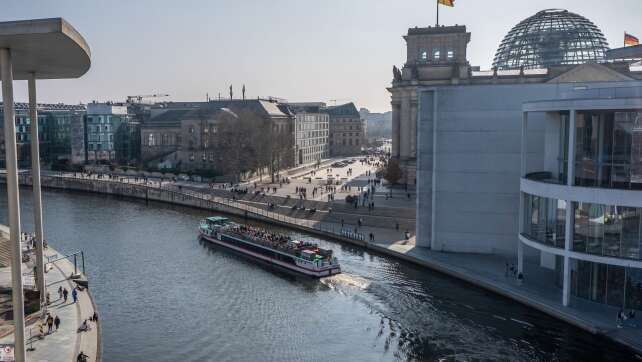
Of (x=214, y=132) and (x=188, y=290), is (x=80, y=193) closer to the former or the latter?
(x=214, y=132)

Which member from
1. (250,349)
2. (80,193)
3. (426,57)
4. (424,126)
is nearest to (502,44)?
(426,57)

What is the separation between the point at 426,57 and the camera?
3885 inches

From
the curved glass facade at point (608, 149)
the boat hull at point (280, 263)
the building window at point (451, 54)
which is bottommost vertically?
the boat hull at point (280, 263)

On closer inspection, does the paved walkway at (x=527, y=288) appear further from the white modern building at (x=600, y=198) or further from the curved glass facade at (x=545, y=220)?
the curved glass facade at (x=545, y=220)

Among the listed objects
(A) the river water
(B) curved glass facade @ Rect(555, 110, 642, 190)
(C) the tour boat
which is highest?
(B) curved glass facade @ Rect(555, 110, 642, 190)

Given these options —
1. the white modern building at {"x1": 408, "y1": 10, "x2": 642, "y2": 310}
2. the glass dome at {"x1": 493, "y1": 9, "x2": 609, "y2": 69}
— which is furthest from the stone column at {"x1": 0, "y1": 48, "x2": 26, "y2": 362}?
the glass dome at {"x1": 493, "y1": 9, "x2": 609, "y2": 69}

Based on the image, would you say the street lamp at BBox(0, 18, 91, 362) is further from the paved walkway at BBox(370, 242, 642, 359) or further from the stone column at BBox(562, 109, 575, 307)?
the paved walkway at BBox(370, 242, 642, 359)

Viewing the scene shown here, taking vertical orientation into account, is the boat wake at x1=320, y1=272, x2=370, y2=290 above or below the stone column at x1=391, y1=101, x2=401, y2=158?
below

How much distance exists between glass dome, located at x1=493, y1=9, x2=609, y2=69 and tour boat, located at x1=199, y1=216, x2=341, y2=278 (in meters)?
61.9

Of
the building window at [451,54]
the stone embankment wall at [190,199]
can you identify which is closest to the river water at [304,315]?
the stone embankment wall at [190,199]

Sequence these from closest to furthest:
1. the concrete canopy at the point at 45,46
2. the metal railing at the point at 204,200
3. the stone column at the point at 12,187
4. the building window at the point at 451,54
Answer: the concrete canopy at the point at 45,46
the stone column at the point at 12,187
the metal railing at the point at 204,200
the building window at the point at 451,54

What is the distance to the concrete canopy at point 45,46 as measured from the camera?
→ 21609 millimetres

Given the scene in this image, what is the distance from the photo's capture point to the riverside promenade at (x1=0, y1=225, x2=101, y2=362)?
1242 inches

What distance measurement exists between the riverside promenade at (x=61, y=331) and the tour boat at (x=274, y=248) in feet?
56.1
